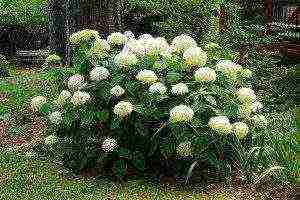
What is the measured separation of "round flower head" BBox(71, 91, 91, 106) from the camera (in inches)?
200

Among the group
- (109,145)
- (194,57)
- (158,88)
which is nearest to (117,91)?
(158,88)

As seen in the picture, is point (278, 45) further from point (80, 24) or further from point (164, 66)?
point (164, 66)

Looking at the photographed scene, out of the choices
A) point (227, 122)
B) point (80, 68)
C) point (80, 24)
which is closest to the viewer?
point (227, 122)

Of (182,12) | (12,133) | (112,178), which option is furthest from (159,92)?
(182,12)

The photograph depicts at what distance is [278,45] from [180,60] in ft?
19.5

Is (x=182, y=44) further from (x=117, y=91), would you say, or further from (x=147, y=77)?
(x=117, y=91)

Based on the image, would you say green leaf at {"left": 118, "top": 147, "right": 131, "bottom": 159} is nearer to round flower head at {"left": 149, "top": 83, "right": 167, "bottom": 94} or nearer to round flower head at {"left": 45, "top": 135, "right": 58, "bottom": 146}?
round flower head at {"left": 149, "top": 83, "right": 167, "bottom": 94}

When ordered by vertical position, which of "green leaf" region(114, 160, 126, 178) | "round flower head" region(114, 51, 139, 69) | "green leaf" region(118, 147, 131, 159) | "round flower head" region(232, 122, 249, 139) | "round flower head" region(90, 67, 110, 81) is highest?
"round flower head" region(114, 51, 139, 69)

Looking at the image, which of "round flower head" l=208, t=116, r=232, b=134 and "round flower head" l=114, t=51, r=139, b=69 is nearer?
"round flower head" l=208, t=116, r=232, b=134

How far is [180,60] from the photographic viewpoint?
5.33 meters

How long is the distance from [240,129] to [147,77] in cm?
84

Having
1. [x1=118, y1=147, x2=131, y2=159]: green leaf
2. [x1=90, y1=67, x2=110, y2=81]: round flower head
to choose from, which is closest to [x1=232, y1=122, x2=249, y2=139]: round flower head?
[x1=118, y1=147, x2=131, y2=159]: green leaf

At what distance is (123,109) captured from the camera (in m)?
4.82

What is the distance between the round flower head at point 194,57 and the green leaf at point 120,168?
99cm
